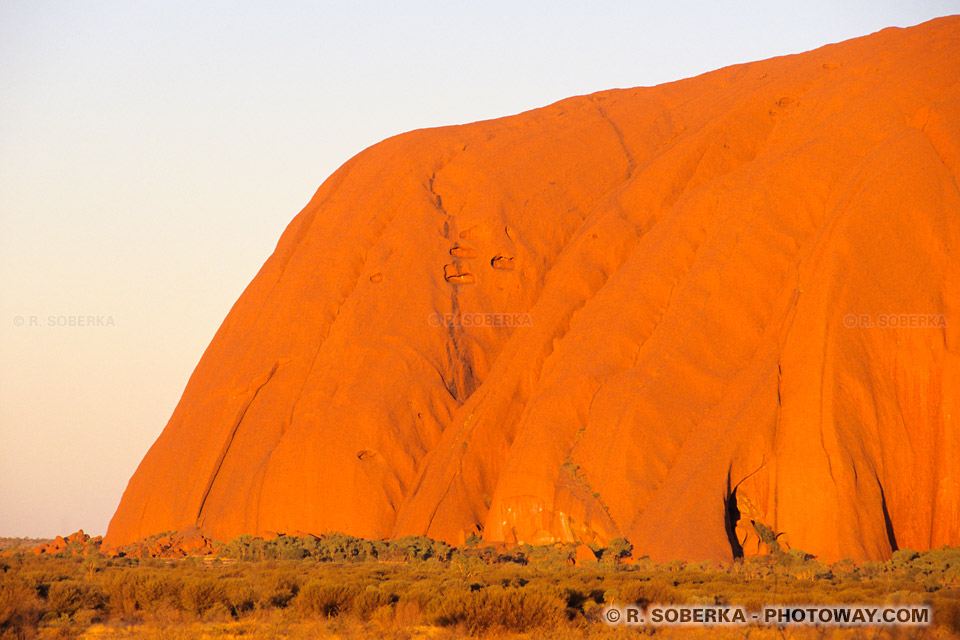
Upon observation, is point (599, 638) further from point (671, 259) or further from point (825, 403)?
point (671, 259)

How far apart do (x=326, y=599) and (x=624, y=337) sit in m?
20.0

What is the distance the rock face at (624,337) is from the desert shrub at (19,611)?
649 inches

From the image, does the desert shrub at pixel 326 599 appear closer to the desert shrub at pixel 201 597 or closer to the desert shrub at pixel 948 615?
the desert shrub at pixel 201 597

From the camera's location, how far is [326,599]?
61.3ft

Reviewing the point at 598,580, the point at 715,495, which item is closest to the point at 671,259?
the point at 715,495

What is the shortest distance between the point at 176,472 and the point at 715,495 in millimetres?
24363

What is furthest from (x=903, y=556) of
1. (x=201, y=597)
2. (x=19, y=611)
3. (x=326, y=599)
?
(x=19, y=611)

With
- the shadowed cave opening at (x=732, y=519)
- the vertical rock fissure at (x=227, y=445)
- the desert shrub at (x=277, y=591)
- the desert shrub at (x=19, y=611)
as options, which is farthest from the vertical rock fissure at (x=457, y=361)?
the desert shrub at (x=19, y=611)

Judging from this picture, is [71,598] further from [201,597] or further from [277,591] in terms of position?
[277,591]

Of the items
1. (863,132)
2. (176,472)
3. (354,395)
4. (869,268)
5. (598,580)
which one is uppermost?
(863,132)

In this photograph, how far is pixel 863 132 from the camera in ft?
124

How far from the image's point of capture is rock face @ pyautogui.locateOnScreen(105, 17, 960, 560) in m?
29.5

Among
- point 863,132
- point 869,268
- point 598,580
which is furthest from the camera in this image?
point 863,132

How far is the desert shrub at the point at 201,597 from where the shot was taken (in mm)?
18609
